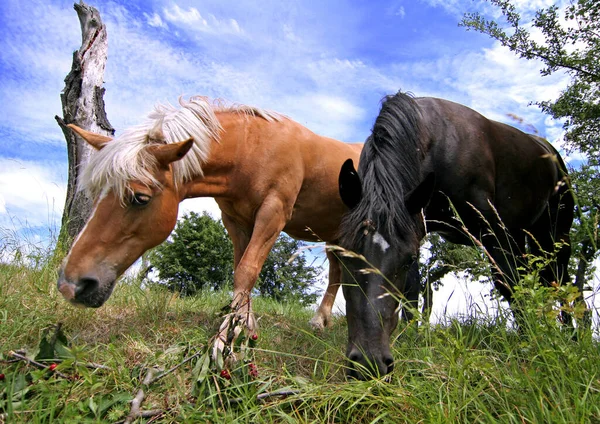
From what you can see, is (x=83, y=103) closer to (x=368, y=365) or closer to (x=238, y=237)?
(x=238, y=237)

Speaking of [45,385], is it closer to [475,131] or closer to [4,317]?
[4,317]

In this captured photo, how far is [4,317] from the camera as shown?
3.24m

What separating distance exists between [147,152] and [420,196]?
2.10 metres

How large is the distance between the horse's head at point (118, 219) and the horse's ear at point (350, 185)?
3.87 feet

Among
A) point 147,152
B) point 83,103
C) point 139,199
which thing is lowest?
point 139,199

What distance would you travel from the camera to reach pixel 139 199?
3236 mm

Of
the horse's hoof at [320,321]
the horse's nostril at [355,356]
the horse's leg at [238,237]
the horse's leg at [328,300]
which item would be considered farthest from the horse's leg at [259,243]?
the horse's hoof at [320,321]

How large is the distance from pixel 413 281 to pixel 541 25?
10.9 metres

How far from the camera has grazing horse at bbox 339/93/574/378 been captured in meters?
2.51

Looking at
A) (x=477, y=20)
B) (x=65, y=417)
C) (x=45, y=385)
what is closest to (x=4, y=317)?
(x=45, y=385)

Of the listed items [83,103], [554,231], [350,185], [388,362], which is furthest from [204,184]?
[554,231]

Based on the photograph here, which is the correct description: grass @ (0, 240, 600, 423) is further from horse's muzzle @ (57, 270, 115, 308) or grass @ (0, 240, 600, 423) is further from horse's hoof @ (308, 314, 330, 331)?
horse's hoof @ (308, 314, 330, 331)

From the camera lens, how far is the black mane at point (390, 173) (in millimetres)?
2750

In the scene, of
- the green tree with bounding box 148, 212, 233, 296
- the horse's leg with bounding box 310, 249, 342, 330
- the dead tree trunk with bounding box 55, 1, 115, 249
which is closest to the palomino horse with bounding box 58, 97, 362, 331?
the horse's leg with bounding box 310, 249, 342, 330
